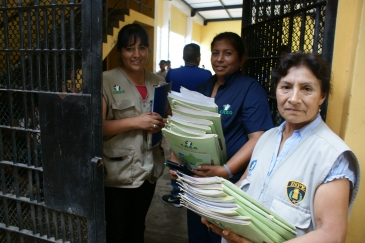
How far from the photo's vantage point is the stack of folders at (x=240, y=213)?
84 centimetres

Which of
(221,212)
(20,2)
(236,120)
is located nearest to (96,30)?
(20,2)

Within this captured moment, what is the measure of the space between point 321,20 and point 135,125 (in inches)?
43.8

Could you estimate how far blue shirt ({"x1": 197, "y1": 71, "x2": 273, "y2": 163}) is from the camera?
1.43 m

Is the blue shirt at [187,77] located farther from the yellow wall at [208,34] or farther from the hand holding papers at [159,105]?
the yellow wall at [208,34]

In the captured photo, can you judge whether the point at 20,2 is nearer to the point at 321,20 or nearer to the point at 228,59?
the point at 228,59

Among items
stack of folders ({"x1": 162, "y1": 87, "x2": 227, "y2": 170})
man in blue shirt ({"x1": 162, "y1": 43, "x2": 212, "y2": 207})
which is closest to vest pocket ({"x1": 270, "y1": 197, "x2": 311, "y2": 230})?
stack of folders ({"x1": 162, "y1": 87, "x2": 227, "y2": 170})

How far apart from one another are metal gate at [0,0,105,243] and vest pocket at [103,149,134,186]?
0.60ft

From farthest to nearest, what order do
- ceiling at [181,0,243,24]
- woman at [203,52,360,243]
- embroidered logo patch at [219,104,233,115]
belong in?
ceiling at [181,0,243,24] < embroidered logo patch at [219,104,233,115] < woman at [203,52,360,243]

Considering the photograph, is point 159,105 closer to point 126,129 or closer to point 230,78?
point 126,129

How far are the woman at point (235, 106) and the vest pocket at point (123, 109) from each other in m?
0.49

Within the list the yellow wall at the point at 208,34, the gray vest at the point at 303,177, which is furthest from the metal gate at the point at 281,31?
the yellow wall at the point at 208,34

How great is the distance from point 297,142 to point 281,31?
1.01 m

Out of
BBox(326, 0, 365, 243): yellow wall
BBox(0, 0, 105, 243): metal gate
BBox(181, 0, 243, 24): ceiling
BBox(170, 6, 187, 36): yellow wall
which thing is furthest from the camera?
BBox(181, 0, 243, 24): ceiling

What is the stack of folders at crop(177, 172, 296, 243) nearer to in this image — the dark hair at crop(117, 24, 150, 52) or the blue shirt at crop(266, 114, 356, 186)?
the blue shirt at crop(266, 114, 356, 186)
